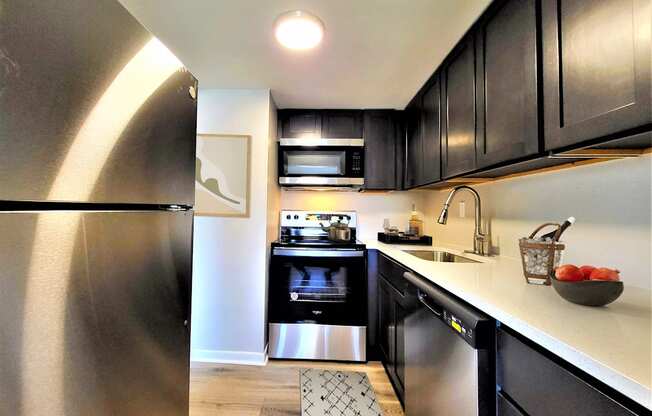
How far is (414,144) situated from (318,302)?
1.57 metres

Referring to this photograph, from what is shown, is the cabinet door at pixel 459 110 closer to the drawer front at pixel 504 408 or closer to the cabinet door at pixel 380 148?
the cabinet door at pixel 380 148

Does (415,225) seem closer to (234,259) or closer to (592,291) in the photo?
(234,259)

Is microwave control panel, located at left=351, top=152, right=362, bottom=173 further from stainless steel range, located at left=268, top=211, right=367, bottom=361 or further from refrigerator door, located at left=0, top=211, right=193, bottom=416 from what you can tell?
refrigerator door, located at left=0, top=211, right=193, bottom=416

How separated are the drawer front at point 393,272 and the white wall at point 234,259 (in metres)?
0.94

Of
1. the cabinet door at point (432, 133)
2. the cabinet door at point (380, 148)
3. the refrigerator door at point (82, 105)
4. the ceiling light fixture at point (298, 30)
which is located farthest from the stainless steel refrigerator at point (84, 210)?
the cabinet door at point (380, 148)

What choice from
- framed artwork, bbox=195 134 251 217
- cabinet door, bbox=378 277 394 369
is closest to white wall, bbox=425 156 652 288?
cabinet door, bbox=378 277 394 369

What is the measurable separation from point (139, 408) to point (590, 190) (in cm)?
171

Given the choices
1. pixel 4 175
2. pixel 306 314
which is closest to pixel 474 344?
pixel 4 175

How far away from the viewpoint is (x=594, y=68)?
840 mm

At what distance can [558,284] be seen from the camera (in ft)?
2.81

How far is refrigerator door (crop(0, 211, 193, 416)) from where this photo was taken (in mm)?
417

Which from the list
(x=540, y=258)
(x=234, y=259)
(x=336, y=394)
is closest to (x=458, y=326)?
(x=540, y=258)

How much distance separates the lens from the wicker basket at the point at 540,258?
1.03 m

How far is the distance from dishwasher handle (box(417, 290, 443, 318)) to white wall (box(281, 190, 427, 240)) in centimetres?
164
